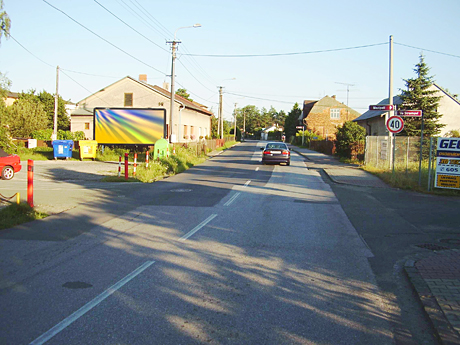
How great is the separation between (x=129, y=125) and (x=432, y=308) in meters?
31.7

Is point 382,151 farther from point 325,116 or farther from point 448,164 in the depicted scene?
point 325,116

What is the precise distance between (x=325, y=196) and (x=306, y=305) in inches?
390

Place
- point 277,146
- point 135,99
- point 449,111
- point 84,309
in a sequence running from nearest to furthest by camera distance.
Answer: point 84,309 → point 277,146 → point 449,111 → point 135,99

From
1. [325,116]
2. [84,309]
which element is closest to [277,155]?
[84,309]

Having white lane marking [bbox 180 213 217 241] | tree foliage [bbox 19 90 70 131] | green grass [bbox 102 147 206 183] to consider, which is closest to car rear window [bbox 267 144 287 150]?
green grass [bbox 102 147 206 183]

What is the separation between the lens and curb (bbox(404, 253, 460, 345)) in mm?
4114

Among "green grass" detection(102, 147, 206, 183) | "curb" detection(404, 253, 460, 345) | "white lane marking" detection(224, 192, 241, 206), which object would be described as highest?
"green grass" detection(102, 147, 206, 183)

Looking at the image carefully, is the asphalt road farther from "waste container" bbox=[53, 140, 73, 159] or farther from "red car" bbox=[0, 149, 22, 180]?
"waste container" bbox=[53, 140, 73, 159]

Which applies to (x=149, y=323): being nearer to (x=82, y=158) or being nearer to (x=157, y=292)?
(x=157, y=292)

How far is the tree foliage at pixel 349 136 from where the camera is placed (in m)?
31.6

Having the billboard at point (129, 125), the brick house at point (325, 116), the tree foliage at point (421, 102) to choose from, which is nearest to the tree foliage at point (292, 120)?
the brick house at point (325, 116)

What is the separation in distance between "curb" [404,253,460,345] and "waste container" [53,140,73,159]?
2792 cm

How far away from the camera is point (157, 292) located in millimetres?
5164

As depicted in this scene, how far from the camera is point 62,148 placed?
3022 centimetres
